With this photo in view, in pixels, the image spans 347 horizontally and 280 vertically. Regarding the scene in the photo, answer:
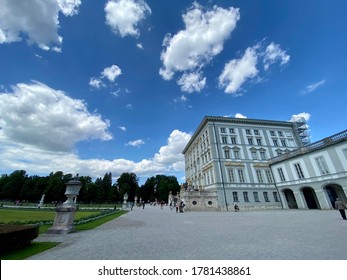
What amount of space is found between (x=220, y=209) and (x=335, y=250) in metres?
25.8

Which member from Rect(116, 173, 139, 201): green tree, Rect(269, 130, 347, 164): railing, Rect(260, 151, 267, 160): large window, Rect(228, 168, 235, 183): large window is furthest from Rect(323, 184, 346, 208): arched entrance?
Rect(116, 173, 139, 201): green tree

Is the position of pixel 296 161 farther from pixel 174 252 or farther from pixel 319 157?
pixel 174 252

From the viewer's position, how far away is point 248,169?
33312 mm

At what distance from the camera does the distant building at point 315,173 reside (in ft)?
73.7

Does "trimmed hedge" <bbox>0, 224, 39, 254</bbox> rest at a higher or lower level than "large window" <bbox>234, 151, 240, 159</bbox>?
lower

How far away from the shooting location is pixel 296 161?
94.0 ft

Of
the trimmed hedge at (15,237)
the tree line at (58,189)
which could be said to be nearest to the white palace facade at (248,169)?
the trimmed hedge at (15,237)

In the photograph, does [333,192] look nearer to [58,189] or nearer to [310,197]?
[310,197]

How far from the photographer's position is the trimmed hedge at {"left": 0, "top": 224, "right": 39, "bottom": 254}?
224 inches

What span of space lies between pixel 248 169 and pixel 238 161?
2488 millimetres

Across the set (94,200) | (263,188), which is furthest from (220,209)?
(94,200)

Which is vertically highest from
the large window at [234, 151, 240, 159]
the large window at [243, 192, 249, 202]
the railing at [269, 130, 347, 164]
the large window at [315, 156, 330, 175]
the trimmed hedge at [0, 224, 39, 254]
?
the large window at [234, 151, 240, 159]

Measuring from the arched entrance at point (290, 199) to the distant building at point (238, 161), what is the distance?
159 cm

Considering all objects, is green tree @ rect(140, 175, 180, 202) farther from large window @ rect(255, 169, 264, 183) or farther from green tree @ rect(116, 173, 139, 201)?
large window @ rect(255, 169, 264, 183)
